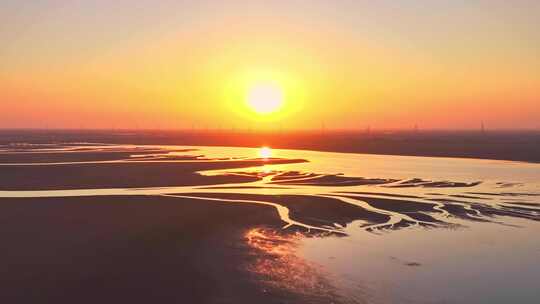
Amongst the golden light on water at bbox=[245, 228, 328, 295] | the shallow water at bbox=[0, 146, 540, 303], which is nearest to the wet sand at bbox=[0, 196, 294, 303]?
the golden light on water at bbox=[245, 228, 328, 295]

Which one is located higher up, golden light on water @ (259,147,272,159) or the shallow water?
golden light on water @ (259,147,272,159)

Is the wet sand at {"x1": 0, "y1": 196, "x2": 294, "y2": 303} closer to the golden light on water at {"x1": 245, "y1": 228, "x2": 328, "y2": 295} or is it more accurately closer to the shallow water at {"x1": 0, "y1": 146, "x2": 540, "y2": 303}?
the golden light on water at {"x1": 245, "y1": 228, "x2": 328, "y2": 295}

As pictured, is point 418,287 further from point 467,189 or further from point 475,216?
point 467,189

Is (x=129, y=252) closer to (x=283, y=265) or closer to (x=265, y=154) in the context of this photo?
(x=283, y=265)

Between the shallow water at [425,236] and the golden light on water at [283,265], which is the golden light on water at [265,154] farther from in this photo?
the golden light on water at [283,265]

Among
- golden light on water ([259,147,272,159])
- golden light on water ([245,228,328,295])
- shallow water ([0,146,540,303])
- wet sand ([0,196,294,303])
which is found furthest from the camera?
golden light on water ([259,147,272,159])

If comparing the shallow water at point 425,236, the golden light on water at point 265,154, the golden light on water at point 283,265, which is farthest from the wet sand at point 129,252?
the golden light on water at point 265,154

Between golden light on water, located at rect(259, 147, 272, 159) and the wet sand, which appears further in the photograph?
golden light on water, located at rect(259, 147, 272, 159)

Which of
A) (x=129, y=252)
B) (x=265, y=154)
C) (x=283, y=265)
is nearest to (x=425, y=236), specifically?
(x=283, y=265)
